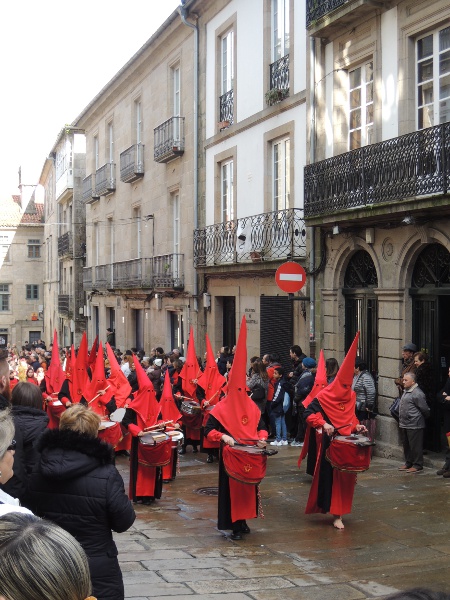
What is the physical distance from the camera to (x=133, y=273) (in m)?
28.8

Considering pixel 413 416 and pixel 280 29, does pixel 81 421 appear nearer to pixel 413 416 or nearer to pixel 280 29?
pixel 413 416

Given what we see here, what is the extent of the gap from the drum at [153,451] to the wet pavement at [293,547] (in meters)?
0.56

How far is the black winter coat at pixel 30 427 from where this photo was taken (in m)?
5.70

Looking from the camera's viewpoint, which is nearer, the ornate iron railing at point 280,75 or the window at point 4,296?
the ornate iron railing at point 280,75

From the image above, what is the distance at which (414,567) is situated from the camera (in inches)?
307

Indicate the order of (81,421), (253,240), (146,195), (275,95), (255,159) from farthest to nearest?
(146,195) → (255,159) → (253,240) → (275,95) → (81,421)

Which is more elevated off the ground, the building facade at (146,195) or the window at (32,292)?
the building facade at (146,195)

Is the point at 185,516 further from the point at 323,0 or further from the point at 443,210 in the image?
the point at 323,0

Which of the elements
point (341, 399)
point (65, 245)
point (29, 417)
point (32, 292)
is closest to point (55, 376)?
point (341, 399)

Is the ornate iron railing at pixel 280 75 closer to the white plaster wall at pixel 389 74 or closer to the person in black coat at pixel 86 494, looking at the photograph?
the white plaster wall at pixel 389 74

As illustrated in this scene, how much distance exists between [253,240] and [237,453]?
35.5ft

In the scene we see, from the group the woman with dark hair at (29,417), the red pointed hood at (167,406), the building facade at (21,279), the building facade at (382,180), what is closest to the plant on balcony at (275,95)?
the building facade at (382,180)

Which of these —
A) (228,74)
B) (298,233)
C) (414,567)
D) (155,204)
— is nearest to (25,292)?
(155,204)

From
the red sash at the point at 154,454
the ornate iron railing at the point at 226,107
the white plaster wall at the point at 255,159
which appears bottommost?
the red sash at the point at 154,454
